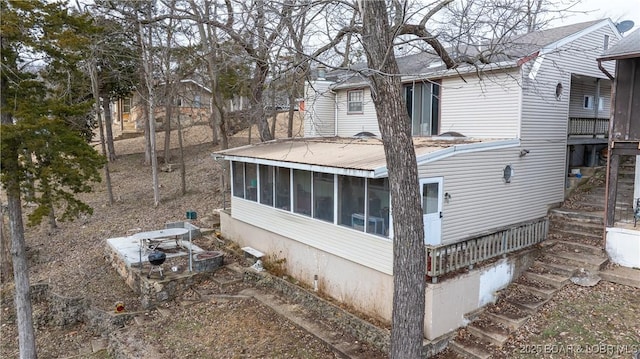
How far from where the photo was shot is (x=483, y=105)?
38.8 ft

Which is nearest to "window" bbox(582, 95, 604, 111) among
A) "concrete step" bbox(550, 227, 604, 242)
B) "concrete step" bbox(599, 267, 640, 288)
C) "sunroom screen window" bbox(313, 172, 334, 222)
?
"concrete step" bbox(550, 227, 604, 242)

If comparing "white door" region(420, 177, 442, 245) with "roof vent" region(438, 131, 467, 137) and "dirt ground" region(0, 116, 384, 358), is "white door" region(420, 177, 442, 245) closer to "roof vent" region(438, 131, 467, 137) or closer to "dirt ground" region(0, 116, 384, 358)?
"dirt ground" region(0, 116, 384, 358)

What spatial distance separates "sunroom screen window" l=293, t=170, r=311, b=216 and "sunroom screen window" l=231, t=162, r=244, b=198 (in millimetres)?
3227

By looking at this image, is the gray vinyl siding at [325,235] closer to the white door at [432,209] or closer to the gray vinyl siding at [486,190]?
the white door at [432,209]

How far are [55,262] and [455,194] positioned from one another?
13.3m

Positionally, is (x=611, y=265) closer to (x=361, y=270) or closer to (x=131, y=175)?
(x=361, y=270)

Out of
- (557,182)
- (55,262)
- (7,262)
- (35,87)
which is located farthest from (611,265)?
(7,262)

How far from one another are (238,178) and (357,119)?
205 inches

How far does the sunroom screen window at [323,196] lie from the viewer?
10250 millimetres

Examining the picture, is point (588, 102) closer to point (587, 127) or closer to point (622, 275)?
point (587, 127)

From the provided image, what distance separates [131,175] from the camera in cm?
2417

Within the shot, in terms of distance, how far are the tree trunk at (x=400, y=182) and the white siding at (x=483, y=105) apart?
545 cm

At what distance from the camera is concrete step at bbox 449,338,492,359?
25.2ft

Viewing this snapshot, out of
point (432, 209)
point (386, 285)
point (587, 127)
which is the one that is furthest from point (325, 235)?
point (587, 127)
